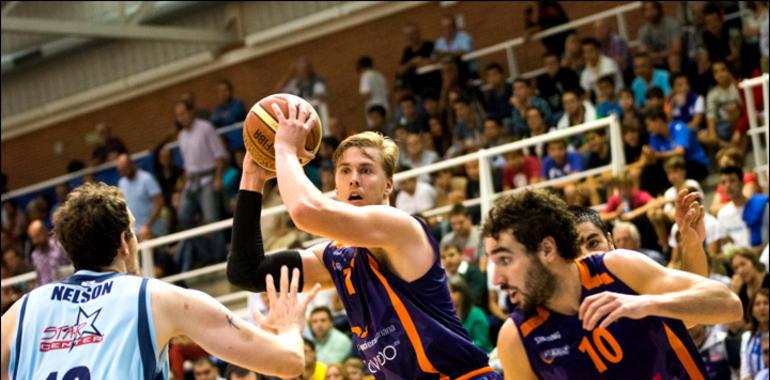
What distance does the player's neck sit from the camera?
4.84 m

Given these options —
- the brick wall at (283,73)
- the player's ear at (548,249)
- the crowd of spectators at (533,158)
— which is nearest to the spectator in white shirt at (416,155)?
the crowd of spectators at (533,158)

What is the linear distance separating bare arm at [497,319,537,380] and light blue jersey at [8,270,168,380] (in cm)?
137

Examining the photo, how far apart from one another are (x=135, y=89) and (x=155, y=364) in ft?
59.5

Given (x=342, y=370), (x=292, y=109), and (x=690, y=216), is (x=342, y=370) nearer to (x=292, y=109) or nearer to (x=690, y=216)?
(x=292, y=109)

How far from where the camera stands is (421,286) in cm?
550

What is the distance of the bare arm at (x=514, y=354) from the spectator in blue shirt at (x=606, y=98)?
969cm

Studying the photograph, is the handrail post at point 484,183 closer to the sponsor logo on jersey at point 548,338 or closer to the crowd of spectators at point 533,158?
the crowd of spectators at point 533,158

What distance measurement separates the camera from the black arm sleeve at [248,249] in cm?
579

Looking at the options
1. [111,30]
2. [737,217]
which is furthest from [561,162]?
[111,30]

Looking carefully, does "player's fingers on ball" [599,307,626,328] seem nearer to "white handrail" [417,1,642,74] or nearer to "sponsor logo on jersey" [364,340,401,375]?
"sponsor logo on jersey" [364,340,401,375]

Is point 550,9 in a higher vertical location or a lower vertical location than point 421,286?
higher

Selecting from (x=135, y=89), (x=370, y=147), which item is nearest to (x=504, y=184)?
(x=370, y=147)

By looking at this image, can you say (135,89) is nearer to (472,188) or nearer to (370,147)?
(472,188)

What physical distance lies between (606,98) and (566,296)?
993 centimetres
